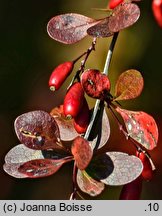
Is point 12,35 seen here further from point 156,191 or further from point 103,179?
point 103,179

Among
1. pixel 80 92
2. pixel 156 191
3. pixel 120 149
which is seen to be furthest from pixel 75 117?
pixel 156 191

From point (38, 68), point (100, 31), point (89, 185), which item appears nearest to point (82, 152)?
point (89, 185)

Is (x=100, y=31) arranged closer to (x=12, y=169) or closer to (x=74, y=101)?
(x=74, y=101)

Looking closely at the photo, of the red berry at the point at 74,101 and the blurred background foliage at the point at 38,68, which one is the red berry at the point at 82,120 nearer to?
the red berry at the point at 74,101

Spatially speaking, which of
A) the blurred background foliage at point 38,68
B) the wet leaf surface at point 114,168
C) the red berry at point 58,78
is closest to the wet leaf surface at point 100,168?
the wet leaf surface at point 114,168

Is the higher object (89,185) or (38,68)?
(89,185)

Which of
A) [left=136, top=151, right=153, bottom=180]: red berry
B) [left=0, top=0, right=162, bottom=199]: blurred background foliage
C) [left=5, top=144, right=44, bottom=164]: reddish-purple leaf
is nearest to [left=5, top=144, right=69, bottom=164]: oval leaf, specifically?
[left=5, top=144, right=44, bottom=164]: reddish-purple leaf
